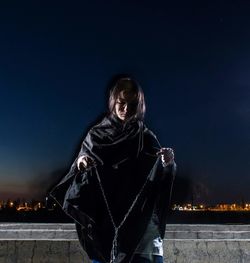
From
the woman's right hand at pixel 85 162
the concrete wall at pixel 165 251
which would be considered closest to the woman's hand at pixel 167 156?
the woman's right hand at pixel 85 162

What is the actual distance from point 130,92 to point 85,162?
544mm

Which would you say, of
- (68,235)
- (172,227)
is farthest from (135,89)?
(172,227)

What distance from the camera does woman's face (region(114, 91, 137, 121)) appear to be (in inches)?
113

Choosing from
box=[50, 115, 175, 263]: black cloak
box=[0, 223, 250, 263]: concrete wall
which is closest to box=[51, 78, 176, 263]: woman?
box=[50, 115, 175, 263]: black cloak

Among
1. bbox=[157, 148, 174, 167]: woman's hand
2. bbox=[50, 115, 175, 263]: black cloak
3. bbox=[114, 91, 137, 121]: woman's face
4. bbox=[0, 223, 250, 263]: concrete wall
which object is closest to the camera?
bbox=[50, 115, 175, 263]: black cloak

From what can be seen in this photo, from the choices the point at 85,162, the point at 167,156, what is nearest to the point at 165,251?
the point at 167,156

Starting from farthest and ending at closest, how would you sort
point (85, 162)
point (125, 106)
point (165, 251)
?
point (165, 251) → point (125, 106) → point (85, 162)

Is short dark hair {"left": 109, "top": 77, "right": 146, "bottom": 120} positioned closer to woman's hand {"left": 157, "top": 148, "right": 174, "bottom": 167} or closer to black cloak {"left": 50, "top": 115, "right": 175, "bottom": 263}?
black cloak {"left": 50, "top": 115, "right": 175, "bottom": 263}

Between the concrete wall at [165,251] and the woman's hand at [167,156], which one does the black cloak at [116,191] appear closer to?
the woman's hand at [167,156]

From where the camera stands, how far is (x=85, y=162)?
8.84 ft

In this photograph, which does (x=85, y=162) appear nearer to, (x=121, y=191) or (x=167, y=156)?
(x=121, y=191)

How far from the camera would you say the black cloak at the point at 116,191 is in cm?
263

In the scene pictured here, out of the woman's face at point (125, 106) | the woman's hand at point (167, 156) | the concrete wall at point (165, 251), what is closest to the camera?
the woman's hand at point (167, 156)

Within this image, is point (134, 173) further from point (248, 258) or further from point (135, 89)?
point (248, 258)
